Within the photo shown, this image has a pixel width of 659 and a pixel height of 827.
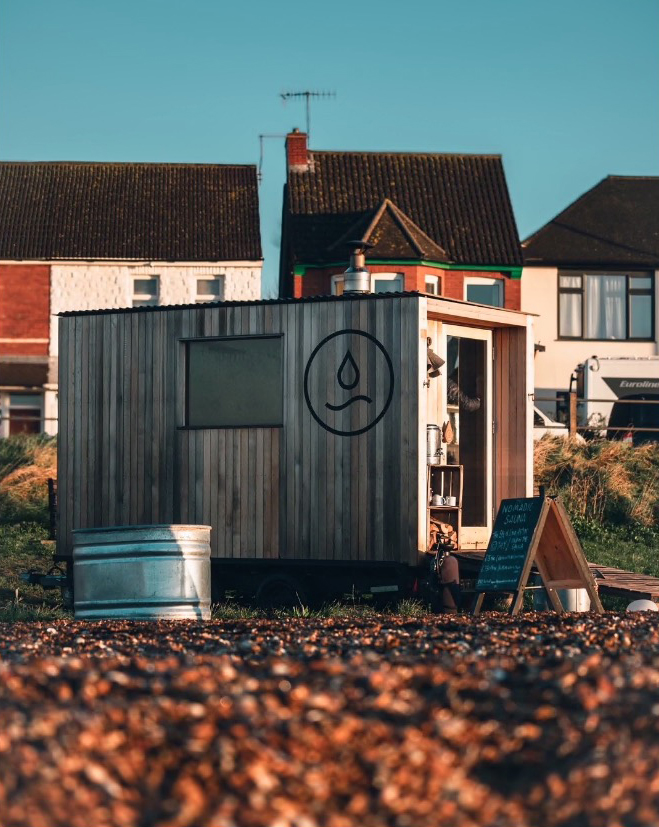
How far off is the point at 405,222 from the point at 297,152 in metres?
3.97

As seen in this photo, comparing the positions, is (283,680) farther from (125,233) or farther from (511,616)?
(125,233)

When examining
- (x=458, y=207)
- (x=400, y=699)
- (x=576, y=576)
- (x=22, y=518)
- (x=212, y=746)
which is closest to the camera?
(x=212, y=746)

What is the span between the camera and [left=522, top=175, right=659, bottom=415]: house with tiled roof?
116 ft

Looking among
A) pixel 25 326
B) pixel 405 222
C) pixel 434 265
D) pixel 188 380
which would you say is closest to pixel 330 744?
pixel 188 380

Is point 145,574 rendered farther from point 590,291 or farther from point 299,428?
point 590,291

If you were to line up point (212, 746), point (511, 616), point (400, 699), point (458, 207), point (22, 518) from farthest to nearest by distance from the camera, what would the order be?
1. point (458, 207)
2. point (22, 518)
3. point (511, 616)
4. point (400, 699)
5. point (212, 746)

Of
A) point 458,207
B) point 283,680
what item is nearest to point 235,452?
point 283,680

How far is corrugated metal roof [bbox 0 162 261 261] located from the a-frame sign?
2153 cm

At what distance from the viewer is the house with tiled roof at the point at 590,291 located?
35438 mm

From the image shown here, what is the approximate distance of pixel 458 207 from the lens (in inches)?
1303

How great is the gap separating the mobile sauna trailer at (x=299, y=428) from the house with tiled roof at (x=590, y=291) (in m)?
21.2

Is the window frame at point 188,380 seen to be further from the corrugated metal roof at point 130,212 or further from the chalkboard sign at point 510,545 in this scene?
the corrugated metal roof at point 130,212

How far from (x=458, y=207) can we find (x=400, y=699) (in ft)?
93.6

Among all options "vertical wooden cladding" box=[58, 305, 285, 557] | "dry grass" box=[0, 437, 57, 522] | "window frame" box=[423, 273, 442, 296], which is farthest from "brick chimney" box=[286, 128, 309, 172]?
"vertical wooden cladding" box=[58, 305, 285, 557]
